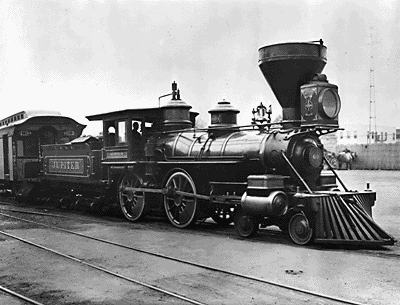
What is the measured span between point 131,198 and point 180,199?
5.47 feet

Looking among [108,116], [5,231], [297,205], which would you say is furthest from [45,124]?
[297,205]

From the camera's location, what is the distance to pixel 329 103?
Answer: 7926 mm

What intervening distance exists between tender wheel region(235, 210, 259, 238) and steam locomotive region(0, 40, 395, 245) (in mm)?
18

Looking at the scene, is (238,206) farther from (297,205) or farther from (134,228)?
(134,228)

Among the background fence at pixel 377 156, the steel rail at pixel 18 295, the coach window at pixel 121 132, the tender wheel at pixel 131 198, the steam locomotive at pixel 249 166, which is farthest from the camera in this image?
the background fence at pixel 377 156

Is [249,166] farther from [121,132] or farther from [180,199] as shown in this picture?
[121,132]

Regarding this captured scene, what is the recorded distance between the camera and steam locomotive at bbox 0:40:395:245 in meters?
7.63

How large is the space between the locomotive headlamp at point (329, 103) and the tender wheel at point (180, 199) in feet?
9.46

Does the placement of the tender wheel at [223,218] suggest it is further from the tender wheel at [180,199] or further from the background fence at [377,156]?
the background fence at [377,156]

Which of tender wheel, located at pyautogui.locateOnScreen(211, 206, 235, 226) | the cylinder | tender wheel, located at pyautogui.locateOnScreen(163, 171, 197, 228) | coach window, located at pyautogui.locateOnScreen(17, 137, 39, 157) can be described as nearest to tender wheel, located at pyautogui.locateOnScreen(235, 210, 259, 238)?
the cylinder

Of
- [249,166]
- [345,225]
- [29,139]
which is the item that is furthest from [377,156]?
[345,225]

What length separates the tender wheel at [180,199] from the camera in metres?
9.49

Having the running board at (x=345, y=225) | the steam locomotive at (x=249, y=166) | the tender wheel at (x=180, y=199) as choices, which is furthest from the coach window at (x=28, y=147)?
the running board at (x=345, y=225)

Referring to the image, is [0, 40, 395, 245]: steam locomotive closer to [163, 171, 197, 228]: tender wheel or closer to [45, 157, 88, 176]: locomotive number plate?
[163, 171, 197, 228]: tender wheel
